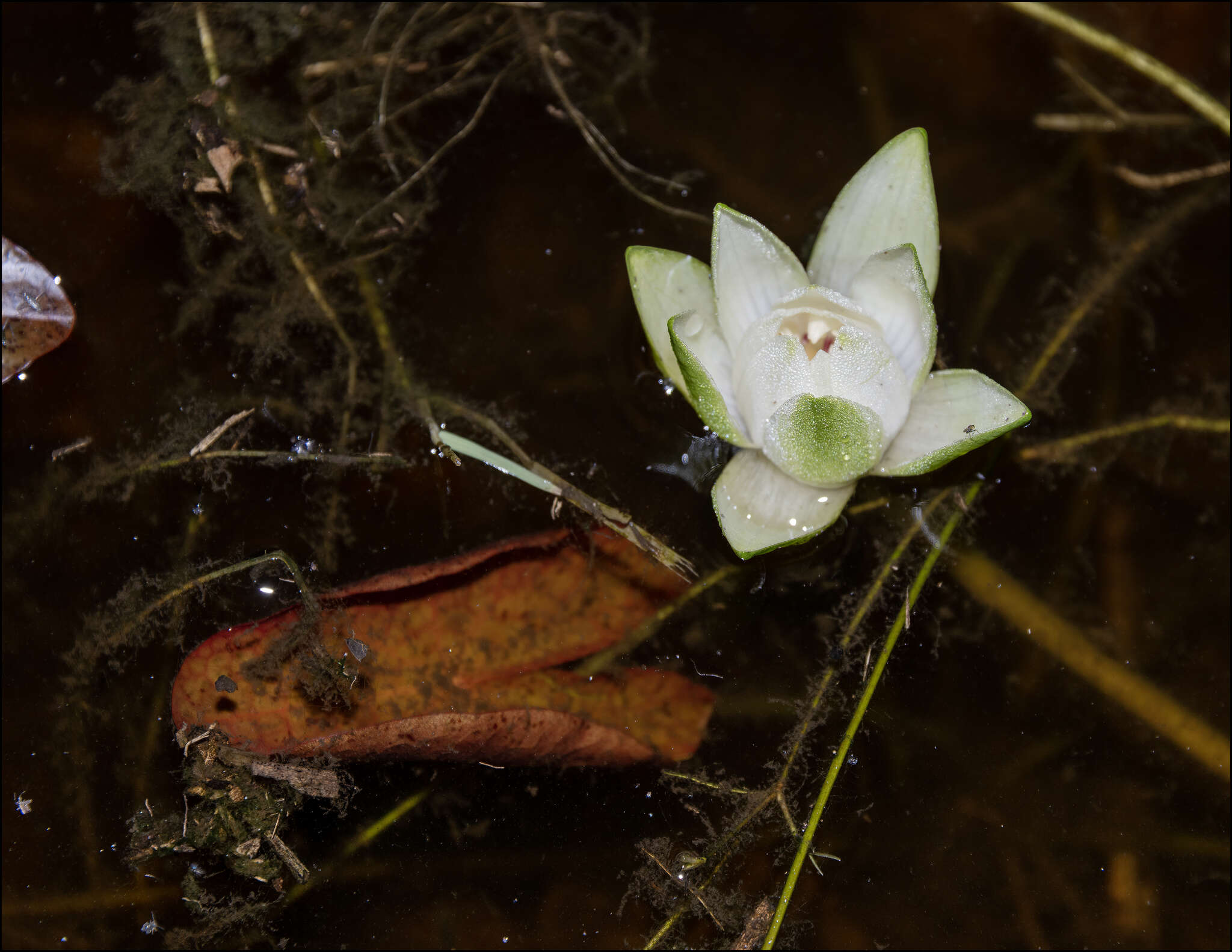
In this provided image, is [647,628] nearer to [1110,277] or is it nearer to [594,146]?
[594,146]

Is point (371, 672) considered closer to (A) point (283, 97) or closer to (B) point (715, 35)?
(A) point (283, 97)

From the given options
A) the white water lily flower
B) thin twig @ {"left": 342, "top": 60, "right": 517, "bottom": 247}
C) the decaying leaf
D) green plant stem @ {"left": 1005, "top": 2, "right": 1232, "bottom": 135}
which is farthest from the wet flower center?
the decaying leaf

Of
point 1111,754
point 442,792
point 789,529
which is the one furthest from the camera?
point 1111,754

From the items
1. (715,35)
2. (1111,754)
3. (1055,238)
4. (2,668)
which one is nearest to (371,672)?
(2,668)

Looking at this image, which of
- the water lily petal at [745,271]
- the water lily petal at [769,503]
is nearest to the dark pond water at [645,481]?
the water lily petal at [769,503]

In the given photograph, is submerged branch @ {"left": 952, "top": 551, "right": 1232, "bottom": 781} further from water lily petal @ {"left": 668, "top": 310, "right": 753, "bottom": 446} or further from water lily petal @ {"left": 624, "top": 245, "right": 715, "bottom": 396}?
water lily petal @ {"left": 624, "top": 245, "right": 715, "bottom": 396}

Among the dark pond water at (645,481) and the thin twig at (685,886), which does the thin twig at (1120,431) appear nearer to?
the dark pond water at (645,481)

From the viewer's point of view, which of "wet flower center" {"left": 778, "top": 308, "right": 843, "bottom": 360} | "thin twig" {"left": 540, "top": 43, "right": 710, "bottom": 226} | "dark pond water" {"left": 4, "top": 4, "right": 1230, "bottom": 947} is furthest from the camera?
"thin twig" {"left": 540, "top": 43, "right": 710, "bottom": 226}
